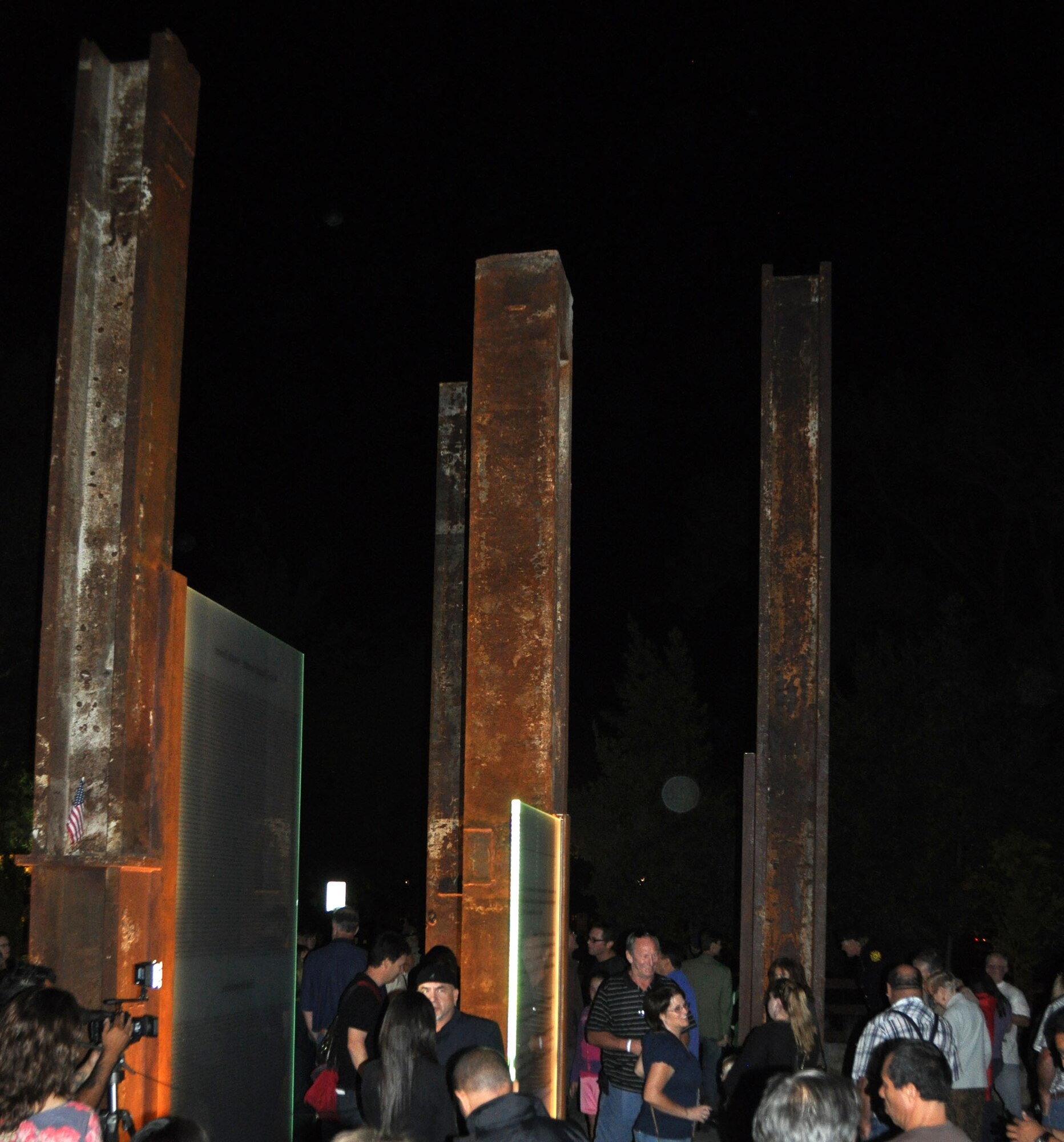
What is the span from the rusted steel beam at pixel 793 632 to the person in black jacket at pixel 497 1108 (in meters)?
5.73

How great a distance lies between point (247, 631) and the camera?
5848mm

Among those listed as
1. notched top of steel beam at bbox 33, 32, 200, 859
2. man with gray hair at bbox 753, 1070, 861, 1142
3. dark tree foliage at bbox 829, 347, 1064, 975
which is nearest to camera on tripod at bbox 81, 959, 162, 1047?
notched top of steel beam at bbox 33, 32, 200, 859

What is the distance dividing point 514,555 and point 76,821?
3088mm

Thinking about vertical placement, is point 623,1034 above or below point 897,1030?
below

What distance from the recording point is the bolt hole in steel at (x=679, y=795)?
27.3 m

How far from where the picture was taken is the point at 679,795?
27469 mm

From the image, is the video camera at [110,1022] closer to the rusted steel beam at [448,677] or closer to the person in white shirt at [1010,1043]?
the rusted steel beam at [448,677]

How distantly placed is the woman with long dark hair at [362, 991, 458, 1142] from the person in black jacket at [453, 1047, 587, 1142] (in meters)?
0.88

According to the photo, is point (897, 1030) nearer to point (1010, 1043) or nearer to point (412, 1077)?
point (412, 1077)

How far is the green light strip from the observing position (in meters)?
5.21

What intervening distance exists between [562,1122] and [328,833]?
28661 mm

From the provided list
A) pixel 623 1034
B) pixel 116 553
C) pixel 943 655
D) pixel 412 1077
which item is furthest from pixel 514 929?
pixel 943 655

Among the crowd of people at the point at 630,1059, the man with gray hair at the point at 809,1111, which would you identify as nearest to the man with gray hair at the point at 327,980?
the crowd of people at the point at 630,1059

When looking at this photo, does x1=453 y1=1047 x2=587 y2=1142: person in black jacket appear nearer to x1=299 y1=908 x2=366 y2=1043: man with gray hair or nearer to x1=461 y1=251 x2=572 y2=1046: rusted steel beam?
x1=461 y1=251 x2=572 y2=1046: rusted steel beam
